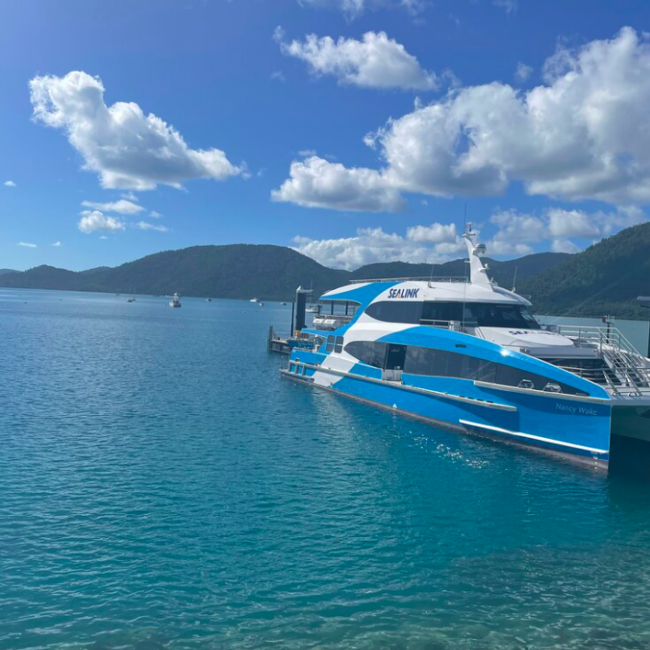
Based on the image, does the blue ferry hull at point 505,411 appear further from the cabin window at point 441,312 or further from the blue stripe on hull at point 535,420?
the cabin window at point 441,312

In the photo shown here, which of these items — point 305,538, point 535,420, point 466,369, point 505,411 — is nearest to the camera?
point 305,538

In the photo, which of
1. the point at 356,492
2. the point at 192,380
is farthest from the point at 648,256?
the point at 356,492

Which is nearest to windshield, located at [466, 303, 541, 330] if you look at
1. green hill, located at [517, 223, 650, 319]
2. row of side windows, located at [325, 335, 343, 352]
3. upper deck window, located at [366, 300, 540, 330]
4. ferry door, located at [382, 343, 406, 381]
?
upper deck window, located at [366, 300, 540, 330]

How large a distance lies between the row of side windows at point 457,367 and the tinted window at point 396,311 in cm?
148

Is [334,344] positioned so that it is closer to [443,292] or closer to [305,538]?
[443,292]

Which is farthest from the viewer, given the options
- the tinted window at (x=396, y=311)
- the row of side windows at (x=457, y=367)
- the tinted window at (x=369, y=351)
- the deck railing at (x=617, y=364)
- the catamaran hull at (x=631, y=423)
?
the tinted window at (x=369, y=351)

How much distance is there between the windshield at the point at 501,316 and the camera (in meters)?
23.2

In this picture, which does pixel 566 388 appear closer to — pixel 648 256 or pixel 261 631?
pixel 261 631

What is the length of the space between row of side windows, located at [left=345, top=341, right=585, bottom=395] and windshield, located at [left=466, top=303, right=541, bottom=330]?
7.50 feet

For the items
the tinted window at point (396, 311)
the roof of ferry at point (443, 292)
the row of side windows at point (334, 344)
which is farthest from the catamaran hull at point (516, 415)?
the row of side windows at point (334, 344)

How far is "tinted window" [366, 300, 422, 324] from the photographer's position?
2564 cm

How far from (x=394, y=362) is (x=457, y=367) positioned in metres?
Result: 4.94

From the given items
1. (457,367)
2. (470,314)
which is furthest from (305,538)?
(470,314)

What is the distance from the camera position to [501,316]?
23.4 m
